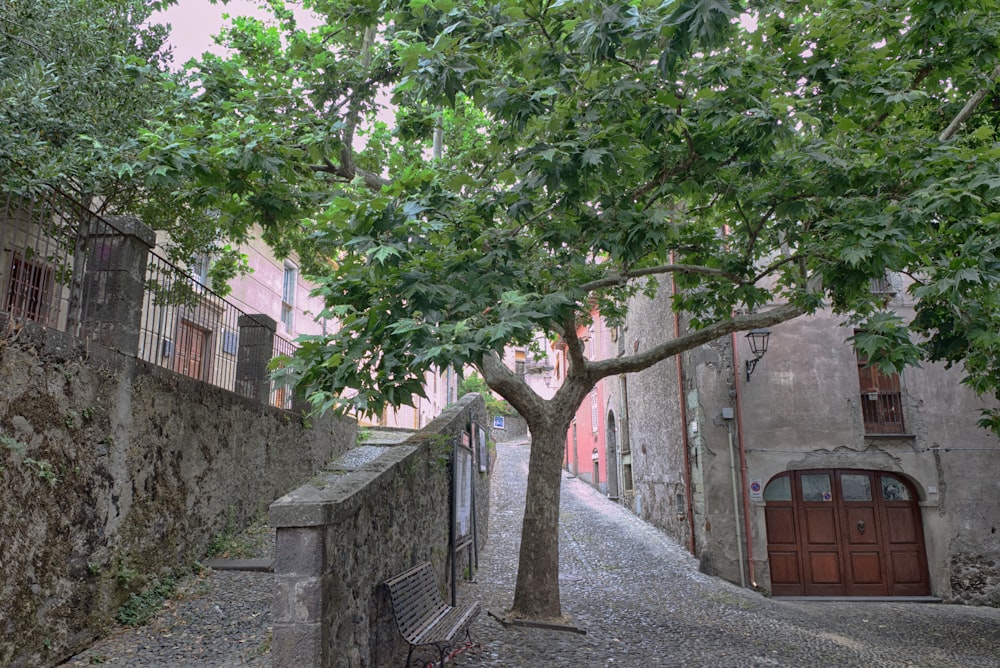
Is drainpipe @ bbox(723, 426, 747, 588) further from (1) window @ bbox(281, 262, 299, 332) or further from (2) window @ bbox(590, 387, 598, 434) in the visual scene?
(2) window @ bbox(590, 387, 598, 434)

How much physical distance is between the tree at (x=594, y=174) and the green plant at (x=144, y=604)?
2625 mm

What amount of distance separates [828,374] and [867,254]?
6.78 meters

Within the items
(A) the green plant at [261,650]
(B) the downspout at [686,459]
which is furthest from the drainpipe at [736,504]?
(A) the green plant at [261,650]

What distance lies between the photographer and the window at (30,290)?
16.3ft

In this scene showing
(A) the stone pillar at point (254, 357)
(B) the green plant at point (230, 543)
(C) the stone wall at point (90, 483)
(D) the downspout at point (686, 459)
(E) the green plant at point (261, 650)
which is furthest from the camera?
(D) the downspout at point (686, 459)

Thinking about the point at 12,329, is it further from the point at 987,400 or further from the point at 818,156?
the point at 987,400

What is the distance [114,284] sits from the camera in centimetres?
562

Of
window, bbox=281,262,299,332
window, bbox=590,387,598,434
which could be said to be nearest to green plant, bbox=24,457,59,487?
window, bbox=281,262,299,332

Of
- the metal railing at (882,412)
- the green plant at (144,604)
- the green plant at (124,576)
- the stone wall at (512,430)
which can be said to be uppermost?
the stone wall at (512,430)

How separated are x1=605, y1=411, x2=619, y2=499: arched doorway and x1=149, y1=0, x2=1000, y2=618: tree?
12.1m

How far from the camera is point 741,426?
36.1 feet

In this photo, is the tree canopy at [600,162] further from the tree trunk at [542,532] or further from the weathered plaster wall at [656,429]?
the weathered plaster wall at [656,429]

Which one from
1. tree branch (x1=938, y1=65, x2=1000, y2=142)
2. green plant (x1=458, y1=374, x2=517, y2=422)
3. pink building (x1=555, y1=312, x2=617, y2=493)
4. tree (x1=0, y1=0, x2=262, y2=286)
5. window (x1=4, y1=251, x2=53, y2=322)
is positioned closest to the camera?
window (x1=4, y1=251, x2=53, y2=322)

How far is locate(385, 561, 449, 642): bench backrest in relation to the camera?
449 cm
